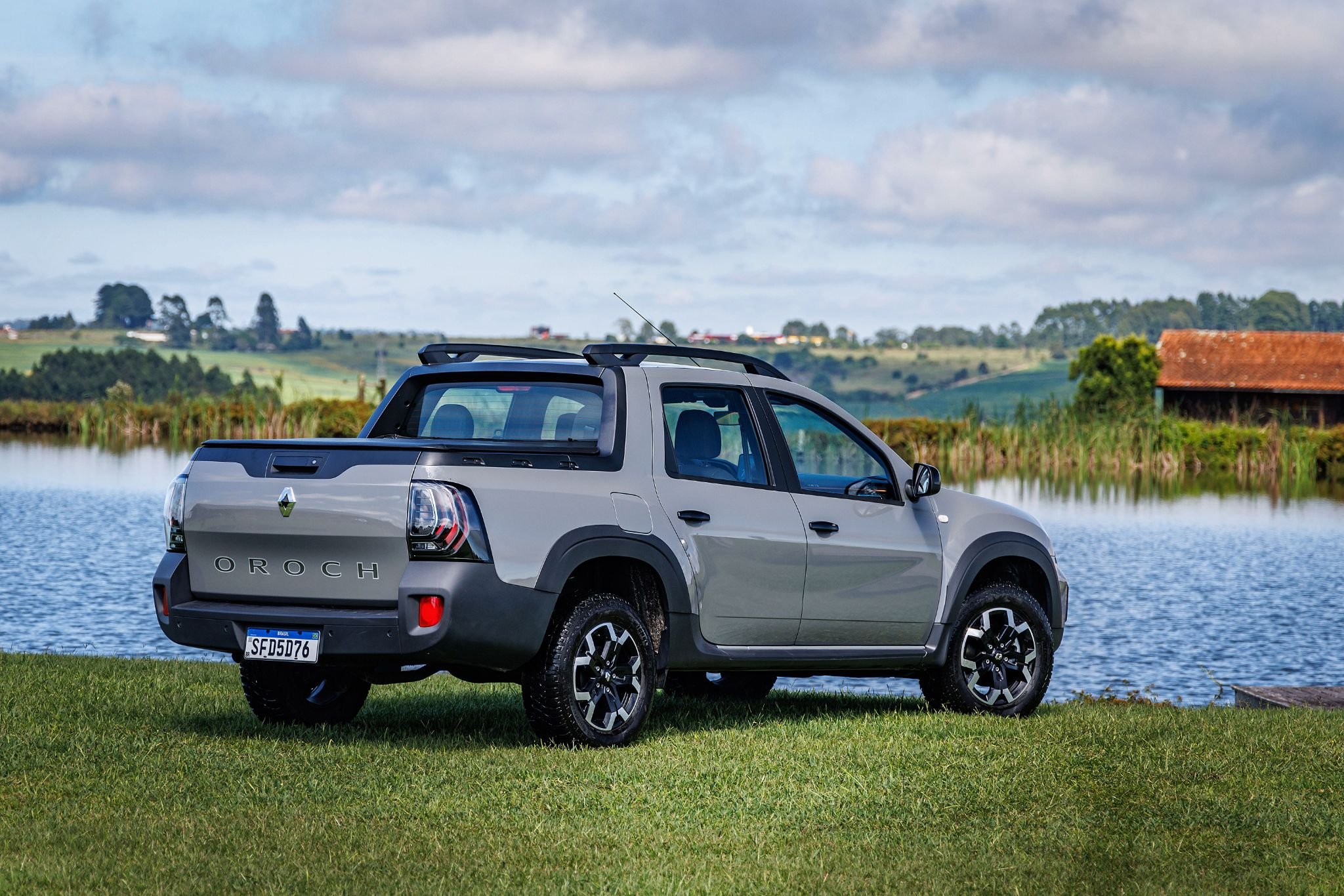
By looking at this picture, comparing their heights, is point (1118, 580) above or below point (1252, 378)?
below

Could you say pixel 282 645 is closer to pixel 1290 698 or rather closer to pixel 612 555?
pixel 612 555

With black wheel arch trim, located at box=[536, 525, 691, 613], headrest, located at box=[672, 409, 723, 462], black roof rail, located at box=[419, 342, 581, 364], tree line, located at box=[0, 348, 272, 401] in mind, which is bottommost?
tree line, located at box=[0, 348, 272, 401]

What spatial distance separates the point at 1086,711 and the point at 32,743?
6303 mm

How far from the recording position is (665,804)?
726 cm

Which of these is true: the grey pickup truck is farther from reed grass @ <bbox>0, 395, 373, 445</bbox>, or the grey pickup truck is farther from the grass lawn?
reed grass @ <bbox>0, 395, 373, 445</bbox>

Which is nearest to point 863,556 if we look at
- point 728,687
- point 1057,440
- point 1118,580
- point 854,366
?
point 728,687

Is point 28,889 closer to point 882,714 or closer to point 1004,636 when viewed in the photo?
point 882,714

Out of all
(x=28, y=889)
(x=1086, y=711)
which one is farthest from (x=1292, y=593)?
(x=28, y=889)

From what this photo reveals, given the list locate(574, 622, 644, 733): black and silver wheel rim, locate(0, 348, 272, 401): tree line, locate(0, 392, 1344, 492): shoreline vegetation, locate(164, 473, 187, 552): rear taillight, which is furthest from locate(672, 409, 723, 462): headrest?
locate(0, 348, 272, 401): tree line

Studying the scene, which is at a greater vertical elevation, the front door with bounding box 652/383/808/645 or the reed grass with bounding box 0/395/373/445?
the front door with bounding box 652/383/808/645

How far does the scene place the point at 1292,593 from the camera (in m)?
27.7

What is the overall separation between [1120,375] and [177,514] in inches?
2713

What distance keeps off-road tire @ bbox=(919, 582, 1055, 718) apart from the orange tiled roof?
65.4 meters

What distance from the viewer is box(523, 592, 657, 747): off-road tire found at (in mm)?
8297
